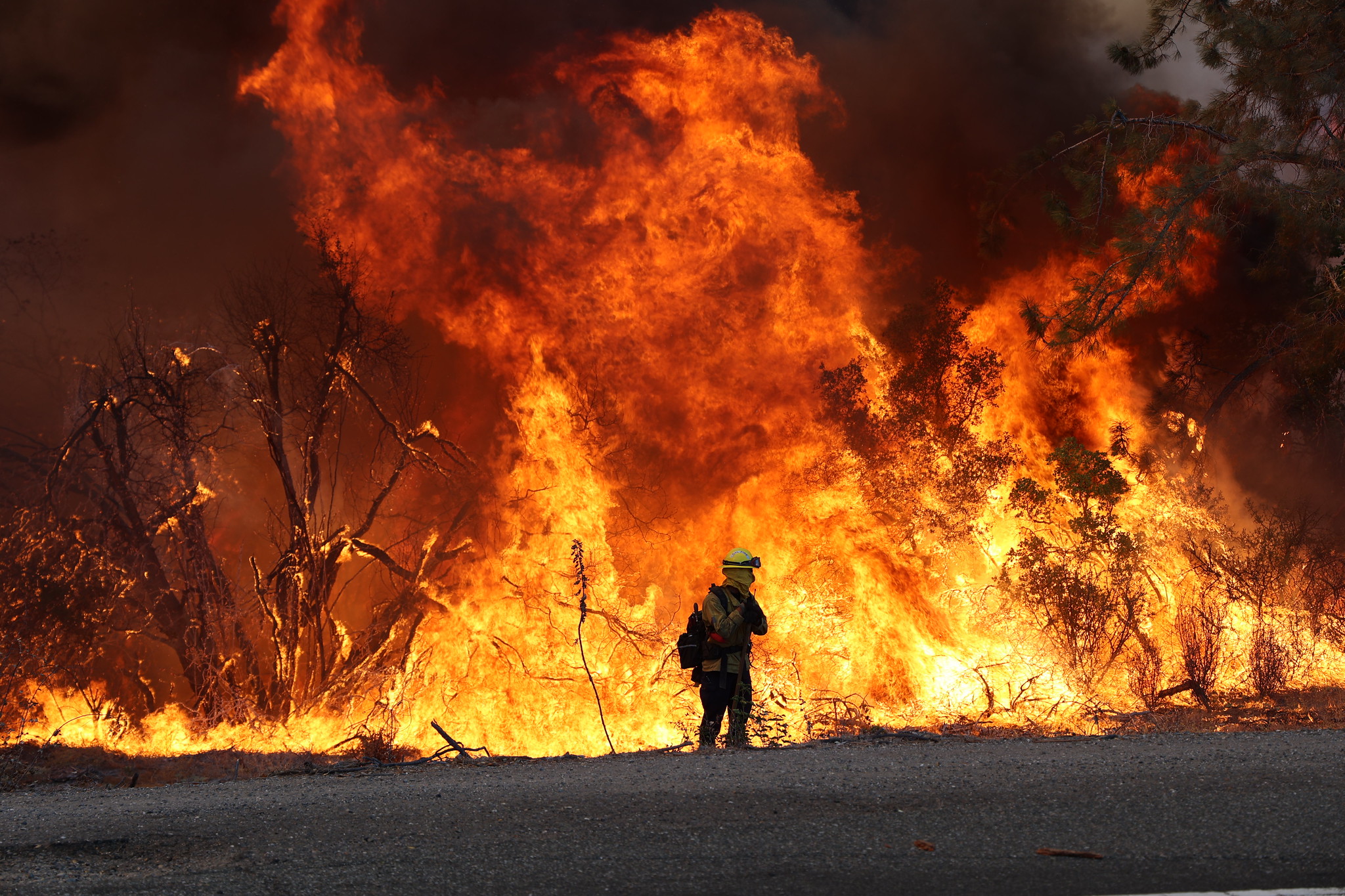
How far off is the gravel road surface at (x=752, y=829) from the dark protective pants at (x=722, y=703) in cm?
178

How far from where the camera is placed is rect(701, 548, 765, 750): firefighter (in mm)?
7574

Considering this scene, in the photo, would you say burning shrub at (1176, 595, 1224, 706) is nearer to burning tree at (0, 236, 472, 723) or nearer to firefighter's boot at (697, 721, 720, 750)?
firefighter's boot at (697, 721, 720, 750)

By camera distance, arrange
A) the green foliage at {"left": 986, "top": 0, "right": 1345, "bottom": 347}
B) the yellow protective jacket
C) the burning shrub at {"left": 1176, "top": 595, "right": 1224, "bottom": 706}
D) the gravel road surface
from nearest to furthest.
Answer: the gravel road surface < the yellow protective jacket < the burning shrub at {"left": 1176, "top": 595, "right": 1224, "bottom": 706} < the green foliage at {"left": 986, "top": 0, "right": 1345, "bottom": 347}

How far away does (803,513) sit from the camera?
438 inches

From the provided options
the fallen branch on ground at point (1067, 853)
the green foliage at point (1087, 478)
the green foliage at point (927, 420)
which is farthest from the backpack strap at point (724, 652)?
the green foliage at point (1087, 478)

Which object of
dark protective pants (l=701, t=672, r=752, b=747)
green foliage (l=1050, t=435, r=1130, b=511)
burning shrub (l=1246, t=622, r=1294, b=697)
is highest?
green foliage (l=1050, t=435, r=1130, b=511)

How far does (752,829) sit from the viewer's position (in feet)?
14.1

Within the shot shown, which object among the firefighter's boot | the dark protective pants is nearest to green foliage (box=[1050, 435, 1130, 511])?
the dark protective pants

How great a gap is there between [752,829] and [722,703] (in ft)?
11.2

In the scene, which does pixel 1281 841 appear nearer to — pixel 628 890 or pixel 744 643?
pixel 628 890

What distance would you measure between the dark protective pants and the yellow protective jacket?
0.10m

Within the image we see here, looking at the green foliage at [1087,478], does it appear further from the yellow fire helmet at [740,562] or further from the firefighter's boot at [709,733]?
the firefighter's boot at [709,733]

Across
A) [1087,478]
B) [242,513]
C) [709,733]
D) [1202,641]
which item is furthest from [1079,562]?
[242,513]

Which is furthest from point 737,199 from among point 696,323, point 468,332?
point 468,332
